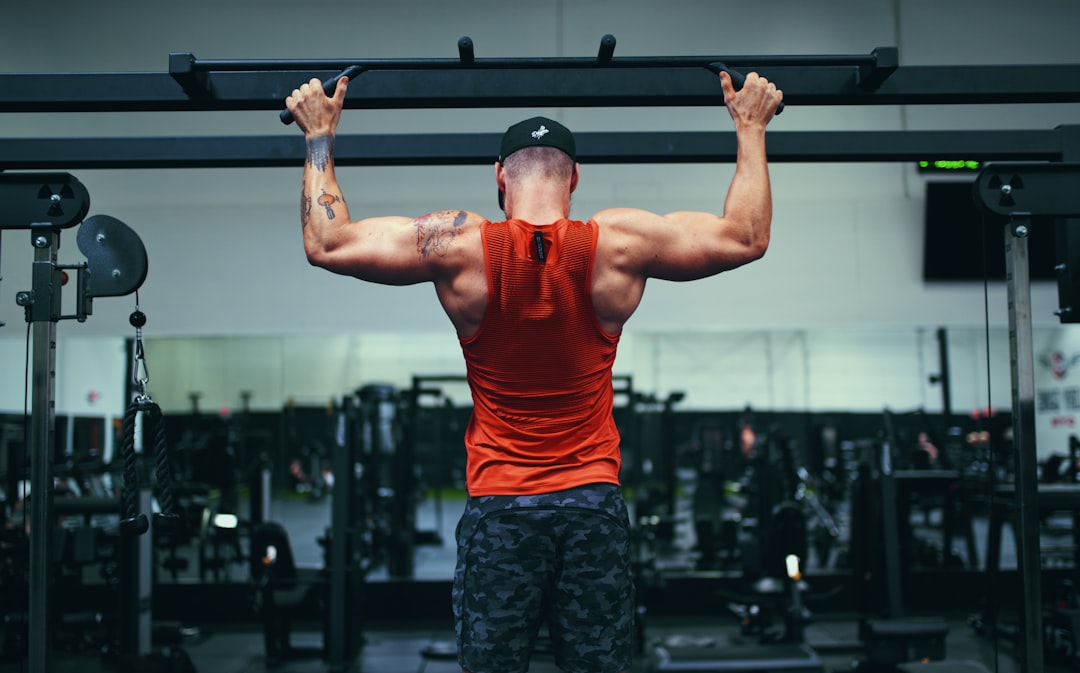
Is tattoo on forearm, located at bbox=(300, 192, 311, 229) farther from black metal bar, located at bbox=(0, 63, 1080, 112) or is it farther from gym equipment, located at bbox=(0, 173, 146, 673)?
gym equipment, located at bbox=(0, 173, 146, 673)

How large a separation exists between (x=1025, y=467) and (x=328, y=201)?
1752 mm

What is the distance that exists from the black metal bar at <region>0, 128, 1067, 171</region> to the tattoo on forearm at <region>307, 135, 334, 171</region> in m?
0.50

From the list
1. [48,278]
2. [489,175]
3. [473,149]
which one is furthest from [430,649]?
[473,149]

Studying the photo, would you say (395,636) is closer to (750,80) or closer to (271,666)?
(271,666)

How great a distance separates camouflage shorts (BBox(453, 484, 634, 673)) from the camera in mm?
1477

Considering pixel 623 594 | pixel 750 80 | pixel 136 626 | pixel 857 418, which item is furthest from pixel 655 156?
pixel 857 418

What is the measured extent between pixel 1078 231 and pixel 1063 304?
0.73 ft

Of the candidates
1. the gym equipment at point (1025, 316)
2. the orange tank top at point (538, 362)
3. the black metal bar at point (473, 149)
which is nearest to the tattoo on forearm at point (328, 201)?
the orange tank top at point (538, 362)

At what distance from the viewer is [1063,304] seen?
7.70 feet

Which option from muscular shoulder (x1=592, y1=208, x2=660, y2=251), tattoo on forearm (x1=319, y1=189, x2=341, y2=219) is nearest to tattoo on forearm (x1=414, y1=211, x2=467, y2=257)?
tattoo on forearm (x1=319, y1=189, x2=341, y2=219)

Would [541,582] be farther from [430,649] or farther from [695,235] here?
[430,649]

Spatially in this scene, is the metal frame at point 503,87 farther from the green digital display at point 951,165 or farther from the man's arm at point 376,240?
the man's arm at point 376,240

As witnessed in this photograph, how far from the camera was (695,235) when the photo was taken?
158 cm

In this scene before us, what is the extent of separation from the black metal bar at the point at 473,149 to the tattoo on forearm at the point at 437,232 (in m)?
0.65
